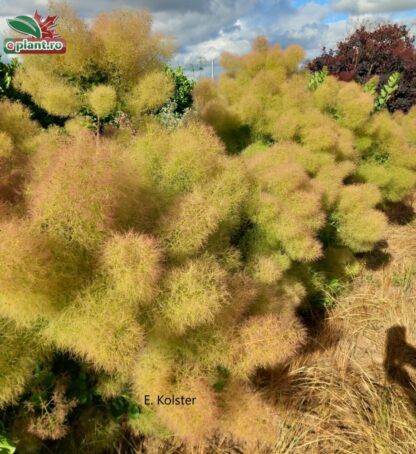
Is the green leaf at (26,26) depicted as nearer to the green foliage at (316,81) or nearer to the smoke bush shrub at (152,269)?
the smoke bush shrub at (152,269)

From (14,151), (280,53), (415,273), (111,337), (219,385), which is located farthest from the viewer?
(415,273)

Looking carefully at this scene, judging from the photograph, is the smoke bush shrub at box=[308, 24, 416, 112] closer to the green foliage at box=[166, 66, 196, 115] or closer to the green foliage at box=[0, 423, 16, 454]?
the green foliage at box=[166, 66, 196, 115]

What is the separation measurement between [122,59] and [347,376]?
2.00 metres

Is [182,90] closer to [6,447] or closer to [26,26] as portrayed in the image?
[26,26]

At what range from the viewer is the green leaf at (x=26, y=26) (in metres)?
1.88

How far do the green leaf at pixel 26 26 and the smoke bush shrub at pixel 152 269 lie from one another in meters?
0.19

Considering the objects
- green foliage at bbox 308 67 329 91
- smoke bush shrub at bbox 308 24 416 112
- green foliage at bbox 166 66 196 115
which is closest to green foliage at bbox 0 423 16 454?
green foliage at bbox 308 67 329 91

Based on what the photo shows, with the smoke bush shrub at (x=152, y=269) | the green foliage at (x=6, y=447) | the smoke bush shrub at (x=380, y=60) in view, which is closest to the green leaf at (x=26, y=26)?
the smoke bush shrub at (x=152, y=269)

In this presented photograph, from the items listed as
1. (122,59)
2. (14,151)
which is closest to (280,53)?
(122,59)

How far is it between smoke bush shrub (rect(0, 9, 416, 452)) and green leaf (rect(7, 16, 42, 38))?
193 millimetres

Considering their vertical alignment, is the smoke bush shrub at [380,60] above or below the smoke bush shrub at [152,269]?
above

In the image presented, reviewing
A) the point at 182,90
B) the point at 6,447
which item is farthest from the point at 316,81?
the point at 6,447

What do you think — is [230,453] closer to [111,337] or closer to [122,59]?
[111,337]

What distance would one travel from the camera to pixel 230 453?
5.43 feet
